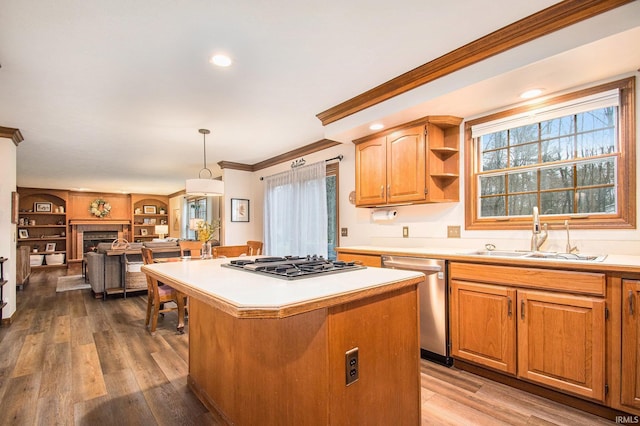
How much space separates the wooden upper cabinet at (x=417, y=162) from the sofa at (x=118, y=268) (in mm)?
4015

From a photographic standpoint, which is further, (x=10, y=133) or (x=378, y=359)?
(x=10, y=133)

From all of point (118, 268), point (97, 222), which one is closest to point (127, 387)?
point (118, 268)

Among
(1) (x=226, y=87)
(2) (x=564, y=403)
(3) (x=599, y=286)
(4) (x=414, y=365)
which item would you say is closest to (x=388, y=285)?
(4) (x=414, y=365)

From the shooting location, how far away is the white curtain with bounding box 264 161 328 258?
4.43 metres

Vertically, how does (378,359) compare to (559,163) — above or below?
below

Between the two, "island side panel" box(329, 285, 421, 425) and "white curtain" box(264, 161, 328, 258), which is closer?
"island side panel" box(329, 285, 421, 425)

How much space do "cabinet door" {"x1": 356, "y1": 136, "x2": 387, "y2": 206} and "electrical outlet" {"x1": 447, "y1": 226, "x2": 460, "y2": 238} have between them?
686mm

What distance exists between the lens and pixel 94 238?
10133 mm

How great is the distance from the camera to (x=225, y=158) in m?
5.57

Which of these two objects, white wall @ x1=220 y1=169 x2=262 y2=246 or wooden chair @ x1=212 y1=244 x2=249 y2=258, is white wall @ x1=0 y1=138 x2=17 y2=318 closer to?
wooden chair @ x1=212 y1=244 x2=249 y2=258

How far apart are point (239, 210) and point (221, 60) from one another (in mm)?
3820

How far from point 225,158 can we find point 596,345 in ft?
17.3

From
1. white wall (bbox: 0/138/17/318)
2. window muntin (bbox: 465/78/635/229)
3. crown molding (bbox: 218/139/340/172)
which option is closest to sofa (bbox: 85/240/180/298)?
white wall (bbox: 0/138/17/318)

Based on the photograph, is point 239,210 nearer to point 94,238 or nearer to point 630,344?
point 630,344
